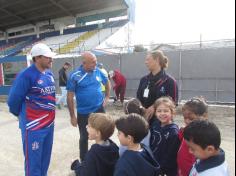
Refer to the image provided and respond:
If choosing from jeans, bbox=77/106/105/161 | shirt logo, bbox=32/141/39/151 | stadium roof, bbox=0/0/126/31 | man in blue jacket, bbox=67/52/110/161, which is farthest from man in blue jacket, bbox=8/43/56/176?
stadium roof, bbox=0/0/126/31

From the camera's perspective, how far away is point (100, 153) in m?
2.41

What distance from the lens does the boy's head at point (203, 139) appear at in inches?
74.9

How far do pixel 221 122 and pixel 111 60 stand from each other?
7379 millimetres

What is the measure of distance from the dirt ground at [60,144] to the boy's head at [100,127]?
6.55 feet

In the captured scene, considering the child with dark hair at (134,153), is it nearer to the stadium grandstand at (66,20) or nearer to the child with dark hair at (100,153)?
the child with dark hair at (100,153)

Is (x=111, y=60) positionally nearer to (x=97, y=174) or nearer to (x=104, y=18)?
(x=97, y=174)

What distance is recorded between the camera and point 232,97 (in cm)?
1091

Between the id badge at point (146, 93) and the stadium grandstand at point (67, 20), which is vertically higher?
the stadium grandstand at point (67, 20)

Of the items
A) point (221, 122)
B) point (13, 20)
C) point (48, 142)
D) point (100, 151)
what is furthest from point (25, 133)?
point (13, 20)

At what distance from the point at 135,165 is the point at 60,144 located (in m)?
4.08

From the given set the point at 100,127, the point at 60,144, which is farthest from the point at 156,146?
the point at 60,144

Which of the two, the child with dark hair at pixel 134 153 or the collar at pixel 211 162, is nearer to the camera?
the collar at pixel 211 162

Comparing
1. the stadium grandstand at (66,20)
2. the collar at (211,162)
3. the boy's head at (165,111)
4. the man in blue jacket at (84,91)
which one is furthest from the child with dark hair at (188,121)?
the stadium grandstand at (66,20)

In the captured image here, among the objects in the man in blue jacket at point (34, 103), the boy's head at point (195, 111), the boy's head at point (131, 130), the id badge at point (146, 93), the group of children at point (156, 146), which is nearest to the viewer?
the group of children at point (156, 146)
